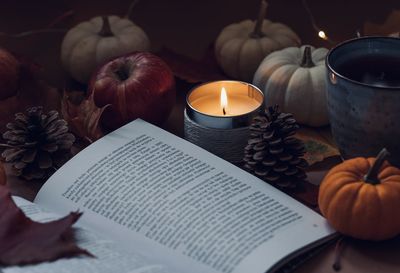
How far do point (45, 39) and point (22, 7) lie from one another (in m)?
0.11

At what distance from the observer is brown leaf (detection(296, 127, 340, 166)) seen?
100 centimetres

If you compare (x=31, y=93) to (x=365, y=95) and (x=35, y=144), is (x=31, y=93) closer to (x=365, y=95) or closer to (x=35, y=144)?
(x=35, y=144)

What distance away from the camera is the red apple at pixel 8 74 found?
42.8 inches

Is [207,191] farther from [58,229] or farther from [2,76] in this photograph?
[2,76]

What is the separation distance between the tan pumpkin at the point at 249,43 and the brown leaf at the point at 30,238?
439 millimetres

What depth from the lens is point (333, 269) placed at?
0.82 metres

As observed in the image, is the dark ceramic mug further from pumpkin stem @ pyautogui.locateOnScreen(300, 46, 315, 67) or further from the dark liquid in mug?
pumpkin stem @ pyautogui.locateOnScreen(300, 46, 315, 67)

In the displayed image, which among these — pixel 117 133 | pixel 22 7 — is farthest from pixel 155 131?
pixel 22 7

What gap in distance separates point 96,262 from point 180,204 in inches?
5.4

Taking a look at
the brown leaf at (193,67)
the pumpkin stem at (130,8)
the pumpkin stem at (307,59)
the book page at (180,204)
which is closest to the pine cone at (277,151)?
the book page at (180,204)

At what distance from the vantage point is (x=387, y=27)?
3.96 ft

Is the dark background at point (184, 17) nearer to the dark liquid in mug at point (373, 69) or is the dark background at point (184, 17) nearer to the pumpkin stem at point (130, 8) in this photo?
the pumpkin stem at point (130, 8)

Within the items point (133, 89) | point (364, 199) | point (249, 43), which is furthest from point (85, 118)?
point (364, 199)

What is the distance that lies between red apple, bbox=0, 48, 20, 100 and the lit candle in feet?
0.91
